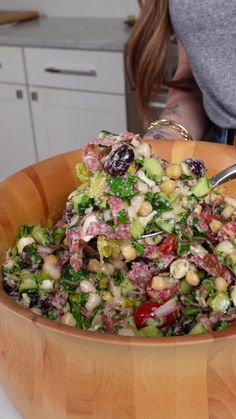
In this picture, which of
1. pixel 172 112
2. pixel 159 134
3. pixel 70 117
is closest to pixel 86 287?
pixel 159 134

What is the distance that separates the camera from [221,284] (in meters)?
0.66

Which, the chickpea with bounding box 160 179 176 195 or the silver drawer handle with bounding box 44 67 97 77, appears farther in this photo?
the silver drawer handle with bounding box 44 67 97 77

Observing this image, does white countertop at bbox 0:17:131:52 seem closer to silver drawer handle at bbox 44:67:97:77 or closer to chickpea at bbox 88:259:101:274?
silver drawer handle at bbox 44:67:97:77

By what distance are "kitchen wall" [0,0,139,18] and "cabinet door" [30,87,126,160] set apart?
0.54 meters

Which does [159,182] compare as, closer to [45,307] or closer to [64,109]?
[45,307]

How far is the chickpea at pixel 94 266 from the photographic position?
71 cm

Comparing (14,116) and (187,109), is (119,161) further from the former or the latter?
→ (14,116)

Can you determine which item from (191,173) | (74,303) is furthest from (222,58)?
(74,303)

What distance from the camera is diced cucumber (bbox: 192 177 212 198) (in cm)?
72

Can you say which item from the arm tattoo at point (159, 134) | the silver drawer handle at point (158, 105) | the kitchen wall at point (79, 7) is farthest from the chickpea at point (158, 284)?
the kitchen wall at point (79, 7)

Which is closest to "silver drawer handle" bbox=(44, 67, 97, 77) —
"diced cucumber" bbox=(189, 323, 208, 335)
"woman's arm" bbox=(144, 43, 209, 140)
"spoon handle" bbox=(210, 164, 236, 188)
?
"woman's arm" bbox=(144, 43, 209, 140)

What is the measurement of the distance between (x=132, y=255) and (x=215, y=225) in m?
0.13

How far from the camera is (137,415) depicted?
0.50 metres

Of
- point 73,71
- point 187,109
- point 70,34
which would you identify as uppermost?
point 187,109
